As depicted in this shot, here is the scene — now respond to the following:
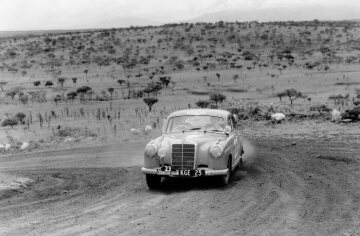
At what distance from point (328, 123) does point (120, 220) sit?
45.6ft

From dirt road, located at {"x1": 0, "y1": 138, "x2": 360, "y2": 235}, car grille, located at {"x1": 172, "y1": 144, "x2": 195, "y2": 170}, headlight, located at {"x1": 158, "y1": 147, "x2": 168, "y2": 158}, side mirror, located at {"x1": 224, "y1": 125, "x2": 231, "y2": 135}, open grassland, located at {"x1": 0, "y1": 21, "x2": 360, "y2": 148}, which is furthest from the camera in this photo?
open grassland, located at {"x1": 0, "y1": 21, "x2": 360, "y2": 148}

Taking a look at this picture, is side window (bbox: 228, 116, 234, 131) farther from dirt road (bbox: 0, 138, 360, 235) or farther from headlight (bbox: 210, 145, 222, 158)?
headlight (bbox: 210, 145, 222, 158)

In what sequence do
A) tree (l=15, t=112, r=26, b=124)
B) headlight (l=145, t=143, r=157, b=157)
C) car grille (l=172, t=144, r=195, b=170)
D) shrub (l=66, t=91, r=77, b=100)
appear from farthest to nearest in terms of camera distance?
shrub (l=66, t=91, r=77, b=100)
tree (l=15, t=112, r=26, b=124)
headlight (l=145, t=143, r=157, b=157)
car grille (l=172, t=144, r=195, b=170)

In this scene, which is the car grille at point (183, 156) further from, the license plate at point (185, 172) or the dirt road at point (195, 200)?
the dirt road at point (195, 200)

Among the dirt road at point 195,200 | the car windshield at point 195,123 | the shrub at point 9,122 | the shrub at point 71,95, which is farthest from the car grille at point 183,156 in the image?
the shrub at point 71,95

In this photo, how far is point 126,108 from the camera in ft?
98.2

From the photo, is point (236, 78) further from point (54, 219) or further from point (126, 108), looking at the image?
point (54, 219)

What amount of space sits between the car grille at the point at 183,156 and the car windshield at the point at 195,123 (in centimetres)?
128

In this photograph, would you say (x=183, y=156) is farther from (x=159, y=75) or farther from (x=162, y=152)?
(x=159, y=75)

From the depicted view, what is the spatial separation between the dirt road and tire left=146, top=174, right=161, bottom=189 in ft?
0.63

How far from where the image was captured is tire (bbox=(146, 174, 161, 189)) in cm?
1318

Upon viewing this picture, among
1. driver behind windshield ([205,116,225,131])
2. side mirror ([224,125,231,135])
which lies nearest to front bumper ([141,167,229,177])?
side mirror ([224,125,231,135])

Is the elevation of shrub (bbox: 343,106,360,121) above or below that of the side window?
A: below

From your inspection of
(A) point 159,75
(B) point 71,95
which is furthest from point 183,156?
(A) point 159,75
